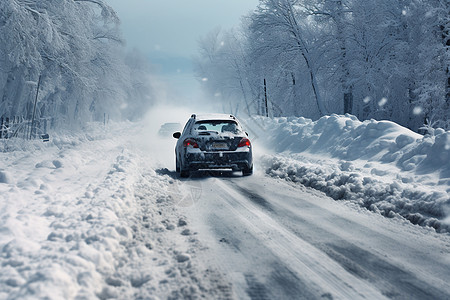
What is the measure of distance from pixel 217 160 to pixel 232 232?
5.81m

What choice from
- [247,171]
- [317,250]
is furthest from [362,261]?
[247,171]

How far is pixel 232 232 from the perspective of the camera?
5707 mm

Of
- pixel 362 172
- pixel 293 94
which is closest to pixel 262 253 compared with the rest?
pixel 362 172

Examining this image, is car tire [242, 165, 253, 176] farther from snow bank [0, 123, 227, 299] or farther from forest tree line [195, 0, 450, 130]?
forest tree line [195, 0, 450, 130]

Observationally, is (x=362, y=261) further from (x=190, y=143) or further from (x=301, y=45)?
(x=301, y=45)

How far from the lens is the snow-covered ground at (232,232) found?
3795 mm

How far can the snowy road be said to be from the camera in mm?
3822

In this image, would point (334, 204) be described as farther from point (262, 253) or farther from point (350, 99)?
point (350, 99)

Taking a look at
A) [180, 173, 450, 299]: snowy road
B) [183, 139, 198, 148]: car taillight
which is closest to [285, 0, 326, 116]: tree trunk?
[183, 139, 198, 148]: car taillight

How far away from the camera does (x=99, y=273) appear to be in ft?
13.0

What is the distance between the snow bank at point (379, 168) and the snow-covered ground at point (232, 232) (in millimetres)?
36

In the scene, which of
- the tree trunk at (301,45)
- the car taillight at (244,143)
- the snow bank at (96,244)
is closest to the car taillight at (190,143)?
the car taillight at (244,143)

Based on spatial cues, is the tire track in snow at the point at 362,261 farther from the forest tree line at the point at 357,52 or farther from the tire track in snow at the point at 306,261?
the forest tree line at the point at 357,52

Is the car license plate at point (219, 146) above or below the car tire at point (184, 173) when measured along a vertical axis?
above
